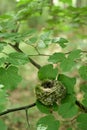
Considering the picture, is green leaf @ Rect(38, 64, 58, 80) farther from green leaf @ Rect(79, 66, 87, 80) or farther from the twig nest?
green leaf @ Rect(79, 66, 87, 80)

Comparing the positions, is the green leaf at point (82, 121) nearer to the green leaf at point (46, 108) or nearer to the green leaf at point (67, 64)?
the green leaf at point (46, 108)

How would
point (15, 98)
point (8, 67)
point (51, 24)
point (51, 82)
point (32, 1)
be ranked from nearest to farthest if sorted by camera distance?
point (8, 67), point (51, 82), point (32, 1), point (51, 24), point (15, 98)

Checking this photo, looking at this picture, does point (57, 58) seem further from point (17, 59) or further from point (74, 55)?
point (17, 59)

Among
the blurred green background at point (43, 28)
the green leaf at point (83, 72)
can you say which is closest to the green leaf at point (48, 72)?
the green leaf at point (83, 72)

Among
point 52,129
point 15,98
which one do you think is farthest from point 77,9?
point 15,98

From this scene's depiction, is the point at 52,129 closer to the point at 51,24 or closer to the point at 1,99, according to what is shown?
the point at 1,99
